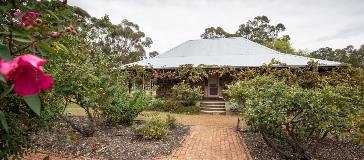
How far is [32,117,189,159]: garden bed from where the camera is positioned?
271 inches

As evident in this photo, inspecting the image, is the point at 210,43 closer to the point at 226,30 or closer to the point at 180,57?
the point at 180,57

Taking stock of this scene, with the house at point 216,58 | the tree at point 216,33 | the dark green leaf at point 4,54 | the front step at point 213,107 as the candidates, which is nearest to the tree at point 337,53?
the tree at point 216,33

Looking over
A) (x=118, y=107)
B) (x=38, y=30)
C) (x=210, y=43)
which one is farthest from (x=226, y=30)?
(x=38, y=30)

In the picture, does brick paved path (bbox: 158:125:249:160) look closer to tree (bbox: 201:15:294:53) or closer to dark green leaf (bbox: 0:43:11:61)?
dark green leaf (bbox: 0:43:11:61)

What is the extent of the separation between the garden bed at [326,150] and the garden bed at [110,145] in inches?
82.2

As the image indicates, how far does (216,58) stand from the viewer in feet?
66.3

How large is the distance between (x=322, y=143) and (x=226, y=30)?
3452cm

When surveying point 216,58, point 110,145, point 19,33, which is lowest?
point 110,145

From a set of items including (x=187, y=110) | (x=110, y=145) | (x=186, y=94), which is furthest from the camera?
(x=186, y=94)

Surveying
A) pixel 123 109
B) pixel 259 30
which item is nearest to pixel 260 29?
pixel 259 30

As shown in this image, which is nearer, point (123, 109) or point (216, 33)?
point (123, 109)

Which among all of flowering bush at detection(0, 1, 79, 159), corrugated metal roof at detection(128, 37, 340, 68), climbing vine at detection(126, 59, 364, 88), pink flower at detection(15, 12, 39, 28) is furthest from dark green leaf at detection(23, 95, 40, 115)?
corrugated metal roof at detection(128, 37, 340, 68)

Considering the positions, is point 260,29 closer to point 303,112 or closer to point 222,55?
point 222,55

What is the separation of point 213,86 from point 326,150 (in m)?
11.7
